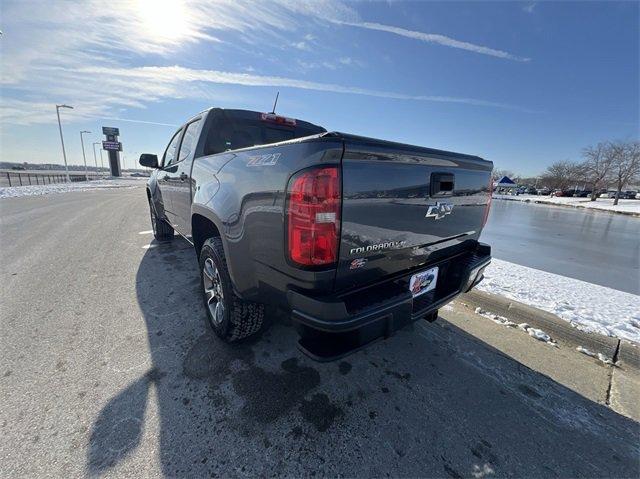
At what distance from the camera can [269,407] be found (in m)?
1.94

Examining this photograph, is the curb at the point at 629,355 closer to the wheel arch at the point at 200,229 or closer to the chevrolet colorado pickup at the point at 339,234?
the chevrolet colorado pickup at the point at 339,234

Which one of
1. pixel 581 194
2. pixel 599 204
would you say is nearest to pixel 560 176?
pixel 581 194

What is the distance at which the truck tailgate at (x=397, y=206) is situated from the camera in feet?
5.16

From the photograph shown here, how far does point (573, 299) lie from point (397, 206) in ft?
11.4

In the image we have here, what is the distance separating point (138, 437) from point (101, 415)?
34 cm

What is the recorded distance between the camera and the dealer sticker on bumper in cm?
204

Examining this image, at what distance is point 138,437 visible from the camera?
1686 millimetres

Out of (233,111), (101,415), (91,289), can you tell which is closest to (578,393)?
(101,415)

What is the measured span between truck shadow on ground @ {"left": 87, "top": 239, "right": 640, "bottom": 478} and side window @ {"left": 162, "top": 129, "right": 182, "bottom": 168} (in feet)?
8.53

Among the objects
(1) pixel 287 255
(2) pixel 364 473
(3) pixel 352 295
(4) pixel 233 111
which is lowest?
(2) pixel 364 473

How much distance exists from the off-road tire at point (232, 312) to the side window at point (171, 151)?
2.31 metres

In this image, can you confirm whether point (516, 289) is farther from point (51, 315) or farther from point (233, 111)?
point (51, 315)

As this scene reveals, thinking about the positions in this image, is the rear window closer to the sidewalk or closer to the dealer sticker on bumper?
the dealer sticker on bumper

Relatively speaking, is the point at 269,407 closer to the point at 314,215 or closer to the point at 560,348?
the point at 314,215
